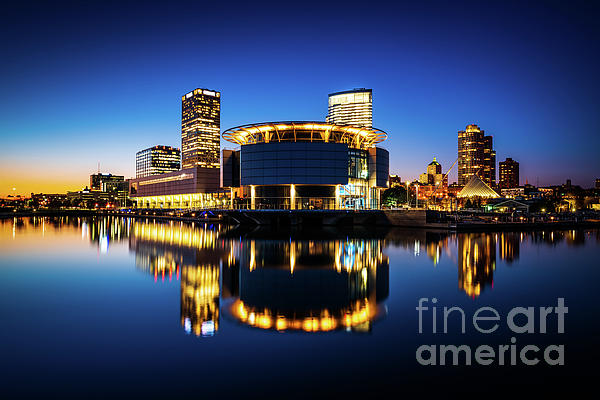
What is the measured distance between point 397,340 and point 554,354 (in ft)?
16.0

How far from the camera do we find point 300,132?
292 ft

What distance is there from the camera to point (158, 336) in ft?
43.2

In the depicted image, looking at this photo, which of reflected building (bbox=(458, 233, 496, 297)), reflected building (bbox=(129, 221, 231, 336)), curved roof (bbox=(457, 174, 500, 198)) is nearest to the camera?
reflected building (bbox=(129, 221, 231, 336))

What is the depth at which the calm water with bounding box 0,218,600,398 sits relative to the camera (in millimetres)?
9641

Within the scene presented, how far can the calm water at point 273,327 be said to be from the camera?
9.64m

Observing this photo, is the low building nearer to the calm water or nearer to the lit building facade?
the lit building facade

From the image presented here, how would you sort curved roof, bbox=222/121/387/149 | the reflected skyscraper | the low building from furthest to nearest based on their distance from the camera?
the low building, curved roof, bbox=222/121/387/149, the reflected skyscraper

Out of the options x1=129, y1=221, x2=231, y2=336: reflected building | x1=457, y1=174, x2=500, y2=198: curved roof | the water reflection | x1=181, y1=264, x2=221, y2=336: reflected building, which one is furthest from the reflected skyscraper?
x1=457, y1=174, x2=500, y2=198: curved roof

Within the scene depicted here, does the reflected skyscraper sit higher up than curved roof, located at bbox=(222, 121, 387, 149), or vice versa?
curved roof, located at bbox=(222, 121, 387, 149)

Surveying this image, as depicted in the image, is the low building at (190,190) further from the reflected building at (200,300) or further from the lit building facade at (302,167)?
the reflected building at (200,300)

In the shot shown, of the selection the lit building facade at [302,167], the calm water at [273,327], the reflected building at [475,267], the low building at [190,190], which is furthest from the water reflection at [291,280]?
the low building at [190,190]

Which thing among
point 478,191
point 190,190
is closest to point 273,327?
point 190,190

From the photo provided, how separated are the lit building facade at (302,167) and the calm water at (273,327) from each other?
2226 inches

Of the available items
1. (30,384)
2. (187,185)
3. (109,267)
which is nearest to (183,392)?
(30,384)
